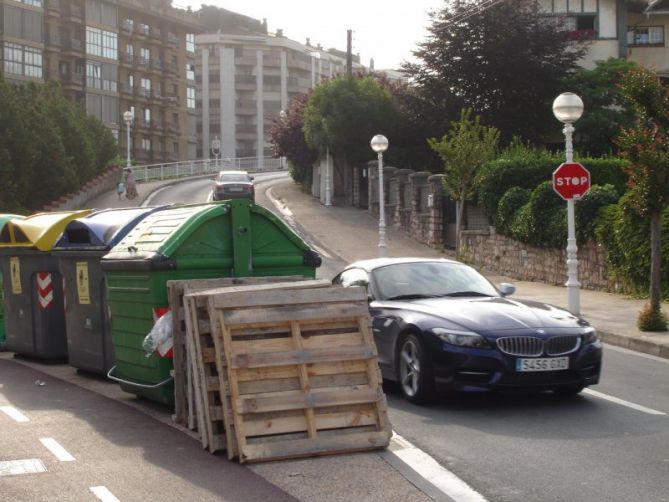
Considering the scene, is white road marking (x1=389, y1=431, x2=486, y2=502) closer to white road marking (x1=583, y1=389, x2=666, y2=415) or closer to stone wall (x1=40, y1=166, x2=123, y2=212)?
white road marking (x1=583, y1=389, x2=666, y2=415)

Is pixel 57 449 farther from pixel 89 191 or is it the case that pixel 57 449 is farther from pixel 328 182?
pixel 89 191

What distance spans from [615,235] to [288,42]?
115 m

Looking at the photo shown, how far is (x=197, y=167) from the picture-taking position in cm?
7750

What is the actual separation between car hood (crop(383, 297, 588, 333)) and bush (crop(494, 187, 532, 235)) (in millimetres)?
17808

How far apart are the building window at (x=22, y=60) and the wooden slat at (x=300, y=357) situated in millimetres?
74165

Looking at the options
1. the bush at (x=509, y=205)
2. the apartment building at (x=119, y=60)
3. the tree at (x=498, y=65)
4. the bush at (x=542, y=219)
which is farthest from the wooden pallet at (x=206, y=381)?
the apartment building at (x=119, y=60)

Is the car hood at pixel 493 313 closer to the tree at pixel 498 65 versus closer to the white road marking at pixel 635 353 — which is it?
the white road marking at pixel 635 353

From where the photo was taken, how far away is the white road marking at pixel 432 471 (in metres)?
6.40

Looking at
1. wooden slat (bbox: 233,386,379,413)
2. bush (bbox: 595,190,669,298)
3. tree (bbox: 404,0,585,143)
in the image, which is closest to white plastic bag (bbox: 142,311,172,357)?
wooden slat (bbox: 233,386,379,413)

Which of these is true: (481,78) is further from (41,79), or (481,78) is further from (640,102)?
(41,79)

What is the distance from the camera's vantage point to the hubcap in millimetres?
9675

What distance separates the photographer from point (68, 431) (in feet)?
28.2

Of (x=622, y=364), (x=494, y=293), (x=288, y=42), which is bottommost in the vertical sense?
(x=622, y=364)

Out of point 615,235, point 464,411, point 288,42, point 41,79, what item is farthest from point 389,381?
point 288,42
